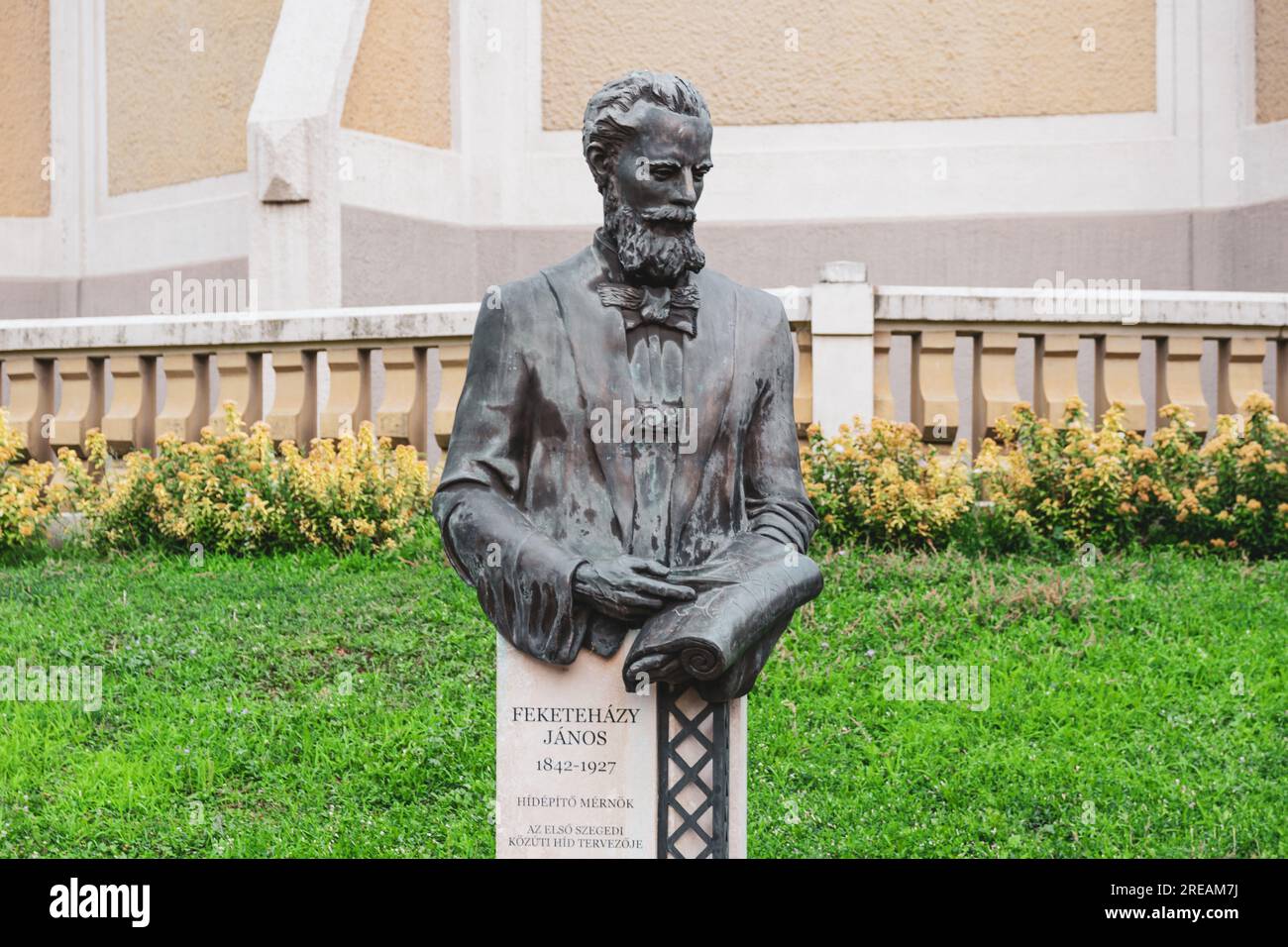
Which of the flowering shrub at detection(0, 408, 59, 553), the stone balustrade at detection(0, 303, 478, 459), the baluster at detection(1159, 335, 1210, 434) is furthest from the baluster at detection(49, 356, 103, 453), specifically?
the baluster at detection(1159, 335, 1210, 434)

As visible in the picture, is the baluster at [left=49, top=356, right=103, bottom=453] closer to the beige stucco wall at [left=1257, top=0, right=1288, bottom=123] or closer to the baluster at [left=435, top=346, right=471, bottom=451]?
the baluster at [left=435, top=346, right=471, bottom=451]

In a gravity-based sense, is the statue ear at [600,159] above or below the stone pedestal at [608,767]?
above

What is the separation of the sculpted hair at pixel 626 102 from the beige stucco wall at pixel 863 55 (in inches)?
372

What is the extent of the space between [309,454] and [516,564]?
5791 mm

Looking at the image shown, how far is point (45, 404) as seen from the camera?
10227 mm

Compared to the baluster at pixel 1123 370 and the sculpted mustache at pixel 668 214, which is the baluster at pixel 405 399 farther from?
the sculpted mustache at pixel 668 214

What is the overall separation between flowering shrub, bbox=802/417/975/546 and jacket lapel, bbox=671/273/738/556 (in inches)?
173

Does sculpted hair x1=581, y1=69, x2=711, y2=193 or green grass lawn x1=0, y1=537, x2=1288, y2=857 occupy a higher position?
sculpted hair x1=581, y1=69, x2=711, y2=193

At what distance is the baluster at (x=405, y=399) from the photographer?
9297mm

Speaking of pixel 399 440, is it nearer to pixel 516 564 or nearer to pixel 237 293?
pixel 237 293

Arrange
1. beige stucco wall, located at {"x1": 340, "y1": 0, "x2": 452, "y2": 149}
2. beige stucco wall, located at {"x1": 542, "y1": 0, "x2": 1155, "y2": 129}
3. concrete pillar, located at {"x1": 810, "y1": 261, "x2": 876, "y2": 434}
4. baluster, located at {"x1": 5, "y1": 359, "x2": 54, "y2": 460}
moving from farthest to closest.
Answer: beige stucco wall, located at {"x1": 542, "y1": 0, "x2": 1155, "y2": 129} → beige stucco wall, located at {"x1": 340, "y1": 0, "x2": 452, "y2": 149} → baluster, located at {"x1": 5, "y1": 359, "x2": 54, "y2": 460} → concrete pillar, located at {"x1": 810, "y1": 261, "x2": 876, "y2": 434}

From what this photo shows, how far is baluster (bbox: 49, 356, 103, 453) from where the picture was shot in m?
9.90

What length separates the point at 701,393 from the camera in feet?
13.1

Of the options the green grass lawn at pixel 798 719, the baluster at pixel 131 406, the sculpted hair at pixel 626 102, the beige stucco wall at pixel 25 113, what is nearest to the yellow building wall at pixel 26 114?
the beige stucco wall at pixel 25 113
